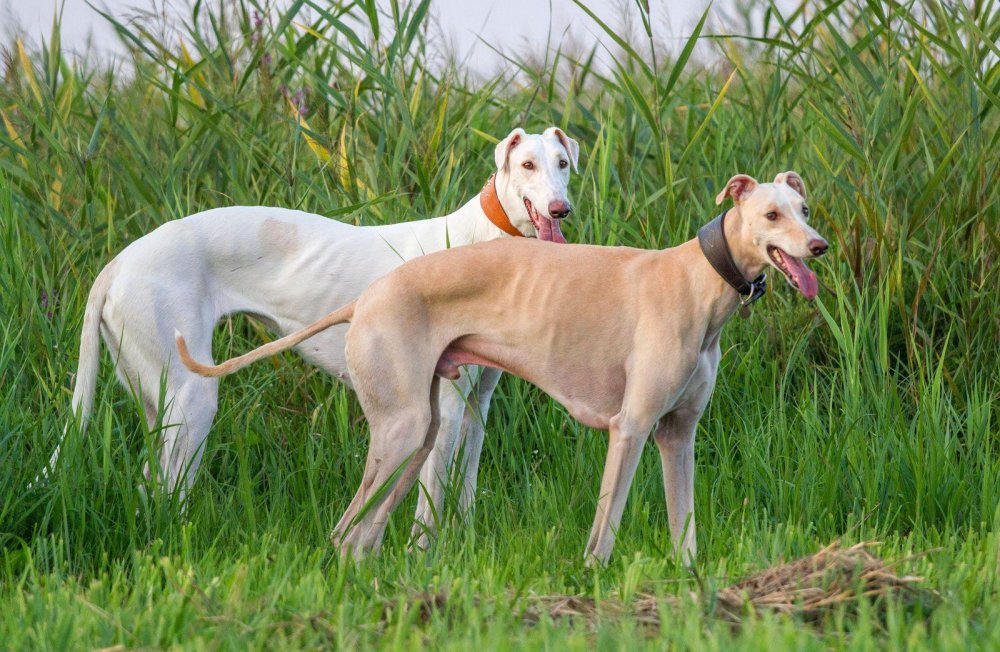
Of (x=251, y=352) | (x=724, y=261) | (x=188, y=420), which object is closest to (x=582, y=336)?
(x=724, y=261)

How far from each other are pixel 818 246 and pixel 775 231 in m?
0.21

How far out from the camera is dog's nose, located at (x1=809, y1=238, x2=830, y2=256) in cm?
377

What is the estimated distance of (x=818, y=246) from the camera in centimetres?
379

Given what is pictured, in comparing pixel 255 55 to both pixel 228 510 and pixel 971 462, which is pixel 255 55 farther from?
pixel 971 462

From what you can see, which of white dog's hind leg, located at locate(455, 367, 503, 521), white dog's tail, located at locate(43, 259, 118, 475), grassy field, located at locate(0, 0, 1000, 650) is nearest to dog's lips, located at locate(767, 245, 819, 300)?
grassy field, located at locate(0, 0, 1000, 650)

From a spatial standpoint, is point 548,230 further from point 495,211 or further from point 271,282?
point 271,282

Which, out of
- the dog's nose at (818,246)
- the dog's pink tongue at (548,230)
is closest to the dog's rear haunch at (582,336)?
the dog's nose at (818,246)

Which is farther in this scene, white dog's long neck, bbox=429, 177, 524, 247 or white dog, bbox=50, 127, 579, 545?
white dog's long neck, bbox=429, 177, 524, 247

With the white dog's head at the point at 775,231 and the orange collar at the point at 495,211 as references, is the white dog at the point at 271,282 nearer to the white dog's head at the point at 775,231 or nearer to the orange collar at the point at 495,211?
the orange collar at the point at 495,211

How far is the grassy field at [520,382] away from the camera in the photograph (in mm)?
3244

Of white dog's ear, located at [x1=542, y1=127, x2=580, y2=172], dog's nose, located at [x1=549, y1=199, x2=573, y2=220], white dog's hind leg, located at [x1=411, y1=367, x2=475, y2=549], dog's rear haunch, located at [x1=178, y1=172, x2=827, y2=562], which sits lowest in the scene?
white dog's hind leg, located at [x1=411, y1=367, x2=475, y2=549]

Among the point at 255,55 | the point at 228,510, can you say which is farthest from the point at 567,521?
the point at 255,55

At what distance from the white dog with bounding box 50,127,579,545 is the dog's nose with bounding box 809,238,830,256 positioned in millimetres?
1454

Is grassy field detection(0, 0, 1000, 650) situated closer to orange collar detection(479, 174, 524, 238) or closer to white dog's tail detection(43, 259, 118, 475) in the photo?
white dog's tail detection(43, 259, 118, 475)
